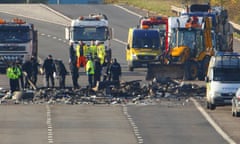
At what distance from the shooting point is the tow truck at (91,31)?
62.7 meters

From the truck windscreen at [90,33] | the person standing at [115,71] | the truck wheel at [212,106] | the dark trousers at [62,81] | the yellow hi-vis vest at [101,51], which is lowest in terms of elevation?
the truck wheel at [212,106]

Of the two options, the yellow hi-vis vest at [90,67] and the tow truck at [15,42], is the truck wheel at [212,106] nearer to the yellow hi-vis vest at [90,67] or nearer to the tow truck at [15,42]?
the yellow hi-vis vest at [90,67]

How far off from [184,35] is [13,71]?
1327cm

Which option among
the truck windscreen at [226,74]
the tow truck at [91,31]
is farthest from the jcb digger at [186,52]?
the truck windscreen at [226,74]

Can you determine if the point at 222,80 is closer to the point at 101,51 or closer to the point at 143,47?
the point at 101,51

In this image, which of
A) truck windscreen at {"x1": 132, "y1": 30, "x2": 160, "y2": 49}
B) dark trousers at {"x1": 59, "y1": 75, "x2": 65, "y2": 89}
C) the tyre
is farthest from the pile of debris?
truck windscreen at {"x1": 132, "y1": 30, "x2": 160, "y2": 49}

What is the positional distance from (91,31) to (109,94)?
51.3 ft

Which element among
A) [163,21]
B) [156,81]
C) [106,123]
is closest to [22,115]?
[106,123]

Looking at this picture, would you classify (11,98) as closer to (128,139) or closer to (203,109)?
(203,109)

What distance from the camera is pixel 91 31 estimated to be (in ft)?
206

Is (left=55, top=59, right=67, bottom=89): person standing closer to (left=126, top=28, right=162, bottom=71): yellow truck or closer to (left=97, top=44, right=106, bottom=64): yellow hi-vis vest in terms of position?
(left=97, top=44, right=106, bottom=64): yellow hi-vis vest

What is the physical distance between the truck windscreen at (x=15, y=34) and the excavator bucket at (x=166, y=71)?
6.85 meters

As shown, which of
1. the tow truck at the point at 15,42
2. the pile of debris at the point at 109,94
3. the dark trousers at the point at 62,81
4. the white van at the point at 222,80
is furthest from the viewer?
the tow truck at the point at 15,42

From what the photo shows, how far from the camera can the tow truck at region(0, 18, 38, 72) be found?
196 feet
